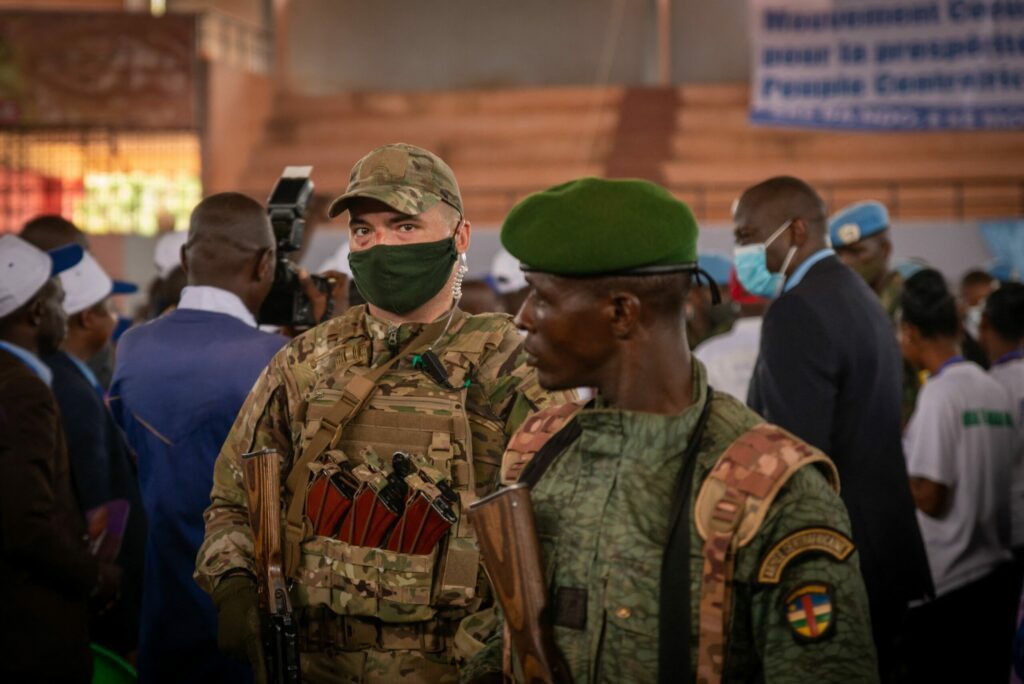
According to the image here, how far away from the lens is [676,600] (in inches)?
64.0

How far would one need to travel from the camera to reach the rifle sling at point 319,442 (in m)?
2.40

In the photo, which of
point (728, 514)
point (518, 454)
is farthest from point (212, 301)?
point (728, 514)

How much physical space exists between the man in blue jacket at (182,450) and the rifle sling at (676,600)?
167 cm

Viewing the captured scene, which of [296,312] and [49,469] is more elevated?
[296,312]

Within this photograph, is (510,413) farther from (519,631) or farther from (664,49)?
(664,49)

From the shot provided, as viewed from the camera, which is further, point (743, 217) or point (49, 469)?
point (743, 217)

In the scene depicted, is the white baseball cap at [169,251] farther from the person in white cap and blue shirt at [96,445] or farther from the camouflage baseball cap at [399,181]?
the camouflage baseball cap at [399,181]

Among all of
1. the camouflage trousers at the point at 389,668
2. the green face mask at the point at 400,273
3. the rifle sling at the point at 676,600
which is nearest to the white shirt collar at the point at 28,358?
the green face mask at the point at 400,273

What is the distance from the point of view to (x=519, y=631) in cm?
A: 173

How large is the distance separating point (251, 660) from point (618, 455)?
0.98 metres

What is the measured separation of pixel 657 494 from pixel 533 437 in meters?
0.27

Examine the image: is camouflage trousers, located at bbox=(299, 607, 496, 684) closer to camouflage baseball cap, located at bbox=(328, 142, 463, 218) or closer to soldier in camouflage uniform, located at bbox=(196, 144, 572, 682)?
soldier in camouflage uniform, located at bbox=(196, 144, 572, 682)

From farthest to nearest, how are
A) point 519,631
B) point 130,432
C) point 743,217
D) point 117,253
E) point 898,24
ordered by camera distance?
1. point 117,253
2. point 898,24
3. point 743,217
4. point 130,432
5. point 519,631

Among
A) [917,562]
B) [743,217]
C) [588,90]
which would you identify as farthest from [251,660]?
[588,90]
